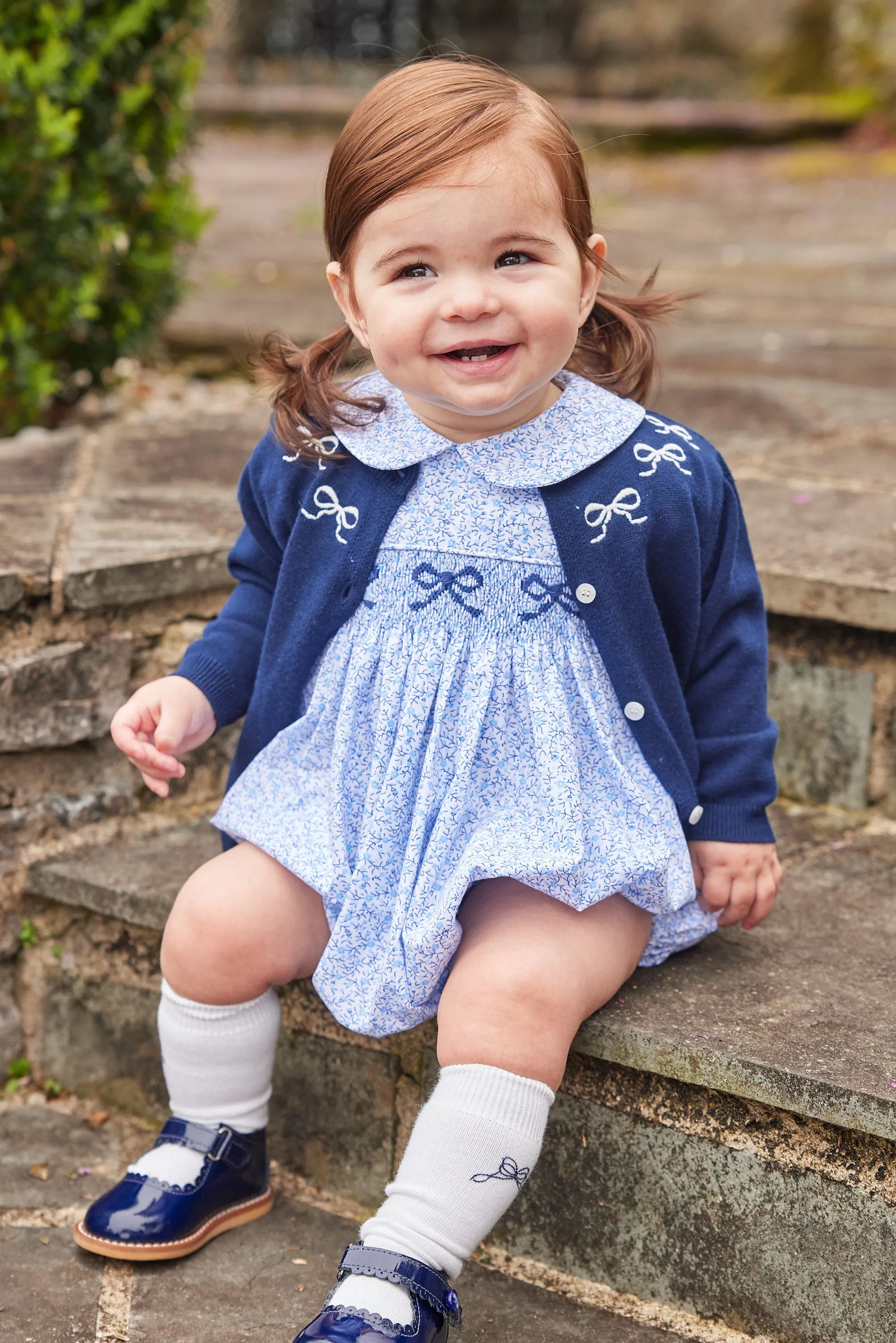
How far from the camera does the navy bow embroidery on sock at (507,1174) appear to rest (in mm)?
1459

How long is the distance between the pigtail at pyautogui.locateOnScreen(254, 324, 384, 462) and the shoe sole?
887 mm

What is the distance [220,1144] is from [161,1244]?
13 cm

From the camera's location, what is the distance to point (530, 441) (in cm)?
165

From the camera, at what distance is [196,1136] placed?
68.3 inches

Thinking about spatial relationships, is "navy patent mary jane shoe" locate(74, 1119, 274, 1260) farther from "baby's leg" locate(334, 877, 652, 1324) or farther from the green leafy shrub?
the green leafy shrub

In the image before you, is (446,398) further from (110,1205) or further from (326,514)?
(110,1205)

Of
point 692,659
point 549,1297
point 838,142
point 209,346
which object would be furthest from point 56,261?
point 838,142

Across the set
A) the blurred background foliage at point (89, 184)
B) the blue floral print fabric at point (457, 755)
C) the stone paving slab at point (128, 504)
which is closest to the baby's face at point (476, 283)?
the blue floral print fabric at point (457, 755)

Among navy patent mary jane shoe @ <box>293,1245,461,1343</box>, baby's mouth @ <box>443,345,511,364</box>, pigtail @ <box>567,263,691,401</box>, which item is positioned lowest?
navy patent mary jane shoe @ <box>293,1245,461,1343</box>

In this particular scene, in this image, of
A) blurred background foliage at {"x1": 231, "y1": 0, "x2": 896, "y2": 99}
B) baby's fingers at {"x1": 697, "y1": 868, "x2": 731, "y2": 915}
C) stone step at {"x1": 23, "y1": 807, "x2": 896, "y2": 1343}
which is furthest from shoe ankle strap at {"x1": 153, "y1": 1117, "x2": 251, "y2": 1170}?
blurred background foliage at {"x1": 231, "y1": 0, "x2": 896, "y2": 99}

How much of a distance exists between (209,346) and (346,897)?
9.33ft

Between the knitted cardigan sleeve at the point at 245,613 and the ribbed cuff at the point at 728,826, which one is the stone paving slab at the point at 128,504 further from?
the ribbed cuff at the point at 728,826

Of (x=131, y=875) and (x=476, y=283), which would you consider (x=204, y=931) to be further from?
(x=476, y=283)

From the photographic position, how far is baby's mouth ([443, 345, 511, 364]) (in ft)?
5.07
